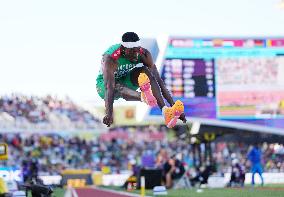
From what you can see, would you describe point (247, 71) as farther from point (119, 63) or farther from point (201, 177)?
point (119, 63)

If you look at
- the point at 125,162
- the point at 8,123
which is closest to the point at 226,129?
the point at 125,162

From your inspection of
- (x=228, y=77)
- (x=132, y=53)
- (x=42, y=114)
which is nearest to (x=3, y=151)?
(x=132, y=53)

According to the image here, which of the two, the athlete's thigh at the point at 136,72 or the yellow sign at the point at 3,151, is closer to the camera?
the athlete's thigh at the point at 136,72

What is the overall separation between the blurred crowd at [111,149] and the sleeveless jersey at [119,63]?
3613 cm

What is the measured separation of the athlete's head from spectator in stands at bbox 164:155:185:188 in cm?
2251

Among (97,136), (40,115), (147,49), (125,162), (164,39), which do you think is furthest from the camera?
(97,136)

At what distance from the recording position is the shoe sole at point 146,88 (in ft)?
25.5

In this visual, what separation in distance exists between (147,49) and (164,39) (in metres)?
29.9

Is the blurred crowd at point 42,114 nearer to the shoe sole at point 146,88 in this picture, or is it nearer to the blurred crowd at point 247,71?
the blurred crowd at point 247,71

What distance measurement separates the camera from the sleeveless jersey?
24.9 ft

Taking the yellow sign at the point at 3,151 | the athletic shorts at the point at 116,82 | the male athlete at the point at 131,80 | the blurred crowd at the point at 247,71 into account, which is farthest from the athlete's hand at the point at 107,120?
the blurred crowd at the point at 247,71

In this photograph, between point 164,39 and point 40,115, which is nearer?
point 164,39

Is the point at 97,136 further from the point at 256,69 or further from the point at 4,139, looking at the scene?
the point at 256,69

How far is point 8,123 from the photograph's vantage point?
1705 inches
